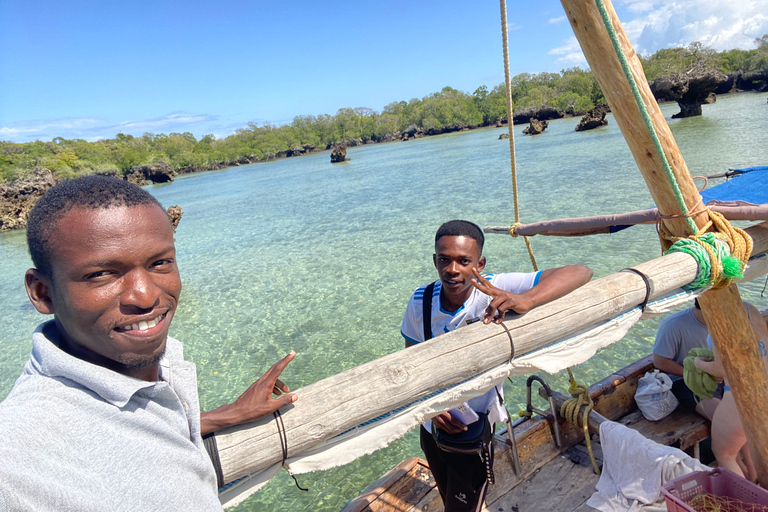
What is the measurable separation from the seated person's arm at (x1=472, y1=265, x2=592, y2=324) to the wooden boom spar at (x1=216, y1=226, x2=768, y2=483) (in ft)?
0.11

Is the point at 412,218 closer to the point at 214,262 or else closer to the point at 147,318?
the point at 214,262

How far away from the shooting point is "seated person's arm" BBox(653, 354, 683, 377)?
10.8 feet

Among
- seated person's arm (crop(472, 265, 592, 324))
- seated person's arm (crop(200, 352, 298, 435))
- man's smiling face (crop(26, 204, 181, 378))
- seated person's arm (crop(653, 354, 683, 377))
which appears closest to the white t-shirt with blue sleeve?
seated person's arm (crop(472, 265, 592, 324))

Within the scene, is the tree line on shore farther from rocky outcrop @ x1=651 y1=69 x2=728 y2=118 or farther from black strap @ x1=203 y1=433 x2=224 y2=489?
black strap @ x1=203 y1=433 x2=224 y2=489

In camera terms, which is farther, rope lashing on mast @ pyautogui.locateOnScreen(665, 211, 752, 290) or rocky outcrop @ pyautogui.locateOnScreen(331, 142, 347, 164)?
rocky outcrop @ pyautogui.locateOnScreen(331, 142, 347, 164)

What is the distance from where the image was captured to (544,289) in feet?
5.69

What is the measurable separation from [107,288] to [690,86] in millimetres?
43693

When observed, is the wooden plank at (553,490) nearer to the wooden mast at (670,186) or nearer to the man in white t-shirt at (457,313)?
the man in white t-shirt at (457,313)

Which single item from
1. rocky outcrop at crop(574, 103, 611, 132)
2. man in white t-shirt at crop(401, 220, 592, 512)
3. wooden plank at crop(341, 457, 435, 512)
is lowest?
wooden plank at crop(341, 457, 435, 512)

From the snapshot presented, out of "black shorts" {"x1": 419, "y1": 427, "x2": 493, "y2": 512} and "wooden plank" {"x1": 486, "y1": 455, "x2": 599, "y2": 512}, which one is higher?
"black shorts" {"x1": 419, "y1": 427, "x2": 493, "y2": 512}

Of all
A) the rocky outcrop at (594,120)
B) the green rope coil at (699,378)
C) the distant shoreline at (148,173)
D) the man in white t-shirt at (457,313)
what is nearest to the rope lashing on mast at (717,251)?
the man in white t-shirt at (457,313)

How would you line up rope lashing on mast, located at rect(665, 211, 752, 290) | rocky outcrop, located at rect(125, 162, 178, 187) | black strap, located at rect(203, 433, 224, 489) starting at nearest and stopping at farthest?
black strap, located at rect(203, 433, 224, 489)
rope lashing on mast, located at rect(665, 211, 752, 290)
rocky outcrop, located at rect(125, 162, 178, 187)

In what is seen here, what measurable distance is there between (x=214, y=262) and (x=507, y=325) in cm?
1287

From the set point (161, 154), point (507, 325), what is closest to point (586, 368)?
point (507, 325)
